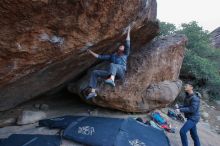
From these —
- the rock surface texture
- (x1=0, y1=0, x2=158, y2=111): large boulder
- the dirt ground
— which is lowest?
the dirt ground

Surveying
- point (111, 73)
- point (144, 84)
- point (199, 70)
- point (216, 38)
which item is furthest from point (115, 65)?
point (216, 38)

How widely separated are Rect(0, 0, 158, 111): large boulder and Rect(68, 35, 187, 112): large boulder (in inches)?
61.3

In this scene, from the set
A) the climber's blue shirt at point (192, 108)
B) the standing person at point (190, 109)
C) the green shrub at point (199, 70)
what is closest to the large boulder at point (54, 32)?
the standing person at point (190, 109)

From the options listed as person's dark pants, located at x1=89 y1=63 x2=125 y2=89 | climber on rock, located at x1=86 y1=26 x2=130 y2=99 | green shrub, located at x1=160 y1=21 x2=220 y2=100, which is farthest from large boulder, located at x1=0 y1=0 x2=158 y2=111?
green shrub, located at x1=160 y1=21 x2=220 y2=100

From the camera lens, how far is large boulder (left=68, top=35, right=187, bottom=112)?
9.77 m

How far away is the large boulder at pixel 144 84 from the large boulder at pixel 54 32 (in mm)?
1557

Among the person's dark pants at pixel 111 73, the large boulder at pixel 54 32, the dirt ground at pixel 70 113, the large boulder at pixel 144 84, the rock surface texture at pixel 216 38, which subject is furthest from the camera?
the rock surface texture at pixel 216 38

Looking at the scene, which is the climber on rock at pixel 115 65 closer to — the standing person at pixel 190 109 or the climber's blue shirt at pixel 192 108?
the standing person at pixel 190 109

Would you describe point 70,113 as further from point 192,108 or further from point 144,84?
point 192,108

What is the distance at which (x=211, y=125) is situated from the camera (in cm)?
1253

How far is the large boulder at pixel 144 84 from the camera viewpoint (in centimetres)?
977

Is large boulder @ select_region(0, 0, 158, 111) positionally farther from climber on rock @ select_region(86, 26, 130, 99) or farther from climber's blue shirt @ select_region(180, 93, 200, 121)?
climber's blue shirt @ select_region(180, 93, 200, 121)

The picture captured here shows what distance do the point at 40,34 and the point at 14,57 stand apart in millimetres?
879

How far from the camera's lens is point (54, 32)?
6277mm
